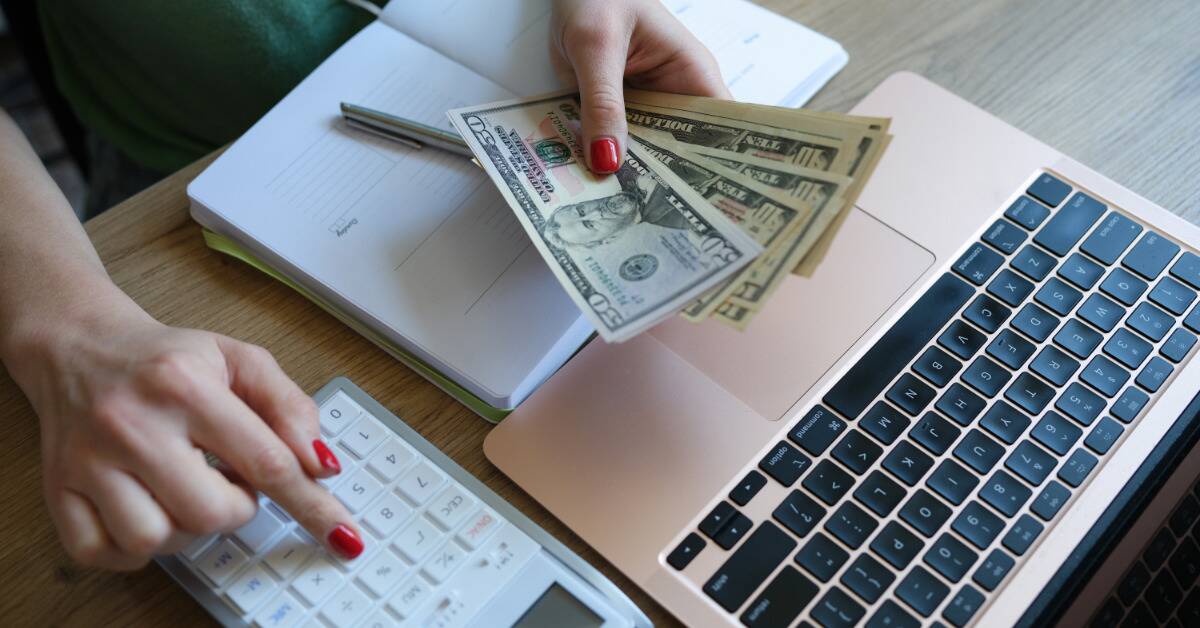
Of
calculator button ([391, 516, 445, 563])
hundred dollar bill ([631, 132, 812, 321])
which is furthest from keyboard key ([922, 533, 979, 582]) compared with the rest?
calculator button ([391, 516, 445, 563])

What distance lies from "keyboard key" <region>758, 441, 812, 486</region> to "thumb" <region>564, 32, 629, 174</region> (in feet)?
0.81

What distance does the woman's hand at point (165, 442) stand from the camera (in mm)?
525

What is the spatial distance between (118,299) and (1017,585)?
0.62m

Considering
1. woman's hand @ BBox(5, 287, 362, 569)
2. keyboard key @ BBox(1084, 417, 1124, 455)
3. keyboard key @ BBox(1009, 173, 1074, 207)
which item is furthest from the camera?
keyboard key @ BBox(1009, 173, 1074, 207)

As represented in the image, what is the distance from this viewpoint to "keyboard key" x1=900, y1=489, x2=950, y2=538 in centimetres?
59

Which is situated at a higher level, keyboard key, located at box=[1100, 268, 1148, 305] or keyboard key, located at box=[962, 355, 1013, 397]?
keyboard key, located at box=[1100, 268, 1148, 305]

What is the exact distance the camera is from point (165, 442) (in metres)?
0.53

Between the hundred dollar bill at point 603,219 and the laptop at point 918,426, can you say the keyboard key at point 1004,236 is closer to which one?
the laptop at point 918,426

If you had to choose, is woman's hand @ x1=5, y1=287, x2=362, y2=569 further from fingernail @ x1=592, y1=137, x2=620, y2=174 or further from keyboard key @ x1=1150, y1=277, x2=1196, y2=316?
keyboard key @ x1=1150, y1=277, x2=1196, y2=316

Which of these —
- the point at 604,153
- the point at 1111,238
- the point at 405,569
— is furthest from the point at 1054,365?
the point at 405,569

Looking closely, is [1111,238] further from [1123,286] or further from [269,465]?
[269,465]

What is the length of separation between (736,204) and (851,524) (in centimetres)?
24

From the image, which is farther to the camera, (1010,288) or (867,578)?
(1010,288)

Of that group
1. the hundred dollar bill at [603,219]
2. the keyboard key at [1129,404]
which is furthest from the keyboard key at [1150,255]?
the hundred dollar bill at [603,219]
